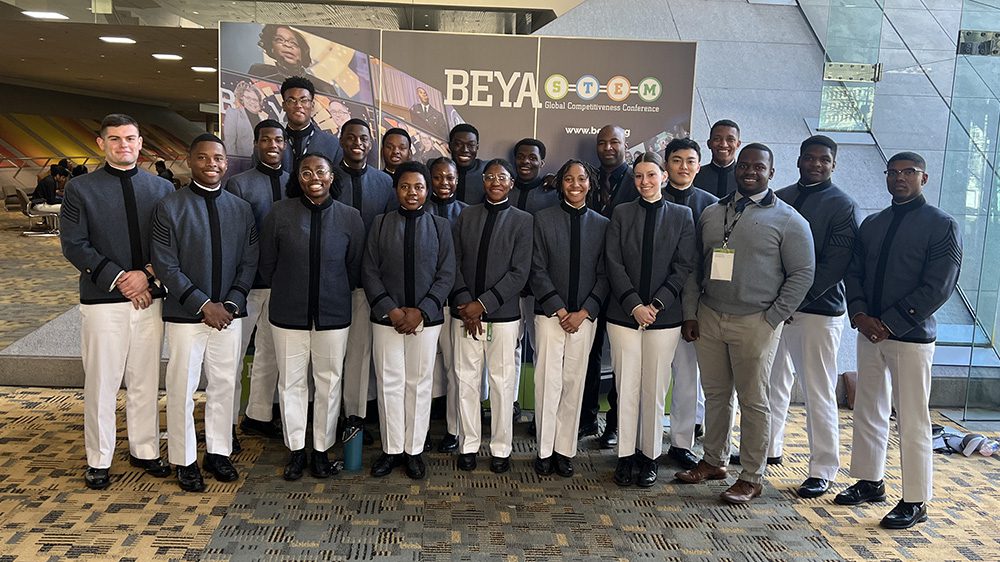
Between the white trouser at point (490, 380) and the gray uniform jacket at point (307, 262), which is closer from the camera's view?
the gray uniform jacket at point (307, 262)

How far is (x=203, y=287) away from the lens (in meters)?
3.75

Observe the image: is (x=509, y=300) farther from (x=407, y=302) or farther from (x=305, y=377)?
(x=305, y=377)

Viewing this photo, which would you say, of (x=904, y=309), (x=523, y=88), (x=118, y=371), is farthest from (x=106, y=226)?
(x=904, y=309)

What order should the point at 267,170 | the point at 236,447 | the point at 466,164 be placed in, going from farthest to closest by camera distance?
the point at 466,164, the point at 236,447, the point at 267,170

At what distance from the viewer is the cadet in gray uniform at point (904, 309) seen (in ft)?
11.7

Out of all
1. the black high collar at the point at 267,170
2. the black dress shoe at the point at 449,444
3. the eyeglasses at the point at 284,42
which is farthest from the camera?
the eyeglasses at the point at 284,42

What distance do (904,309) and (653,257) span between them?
1240mm

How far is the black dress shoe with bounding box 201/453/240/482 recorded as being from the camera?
3994mm

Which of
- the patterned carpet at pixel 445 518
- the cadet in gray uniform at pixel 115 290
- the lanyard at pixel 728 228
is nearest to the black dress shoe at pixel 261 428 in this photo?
the patterned carpet at pixel 445 518

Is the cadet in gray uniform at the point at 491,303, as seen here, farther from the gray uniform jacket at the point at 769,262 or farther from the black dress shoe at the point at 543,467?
the gray uniform jacket at the point at 769,262

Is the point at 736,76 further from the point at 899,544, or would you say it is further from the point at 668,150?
the point at 899,544

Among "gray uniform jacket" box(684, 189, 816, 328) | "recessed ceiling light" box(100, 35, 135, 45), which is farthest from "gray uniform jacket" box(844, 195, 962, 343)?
"recessed ceiling light" box(100, 35, 135, 45)

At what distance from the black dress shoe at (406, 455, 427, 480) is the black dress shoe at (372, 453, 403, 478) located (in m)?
0.09

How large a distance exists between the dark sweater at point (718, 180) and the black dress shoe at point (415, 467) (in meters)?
→ 2.46
